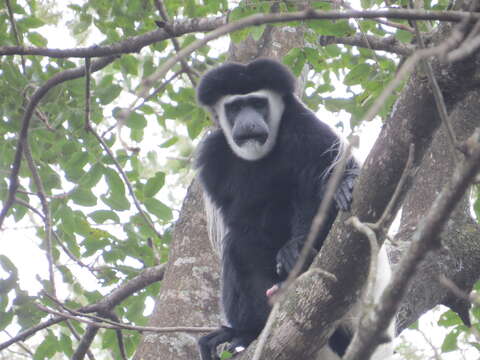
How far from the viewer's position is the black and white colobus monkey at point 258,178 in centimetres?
275

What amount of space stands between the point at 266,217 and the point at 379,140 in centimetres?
132

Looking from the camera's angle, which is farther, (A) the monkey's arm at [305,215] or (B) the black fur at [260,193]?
(B) the black fur at [260,193]

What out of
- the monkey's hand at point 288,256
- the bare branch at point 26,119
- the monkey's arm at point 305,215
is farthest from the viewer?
the bare branch at point 26,119

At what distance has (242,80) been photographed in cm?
331

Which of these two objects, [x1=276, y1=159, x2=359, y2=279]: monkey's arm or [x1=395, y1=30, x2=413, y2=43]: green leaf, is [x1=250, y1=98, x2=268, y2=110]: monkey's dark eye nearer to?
[x1=276, y1=159, x2=359, y2=279]: monkey's arm

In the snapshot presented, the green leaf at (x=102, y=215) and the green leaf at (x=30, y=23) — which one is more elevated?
the green leaf at (x=30, y=23)

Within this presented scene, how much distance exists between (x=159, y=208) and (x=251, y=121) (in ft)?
2.14

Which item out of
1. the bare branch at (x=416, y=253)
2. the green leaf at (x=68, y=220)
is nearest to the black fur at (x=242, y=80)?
the green leaf at (x=68, y=220)

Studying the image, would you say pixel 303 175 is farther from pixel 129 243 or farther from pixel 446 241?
pixel 129 243

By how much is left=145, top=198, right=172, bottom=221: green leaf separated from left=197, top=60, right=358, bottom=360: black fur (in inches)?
9.5

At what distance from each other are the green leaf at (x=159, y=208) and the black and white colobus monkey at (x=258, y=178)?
0.24 metres

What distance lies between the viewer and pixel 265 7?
2.66 meters

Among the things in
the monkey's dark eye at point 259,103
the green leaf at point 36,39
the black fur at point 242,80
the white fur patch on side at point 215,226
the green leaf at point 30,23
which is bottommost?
the white fur patch on side at point 215,226

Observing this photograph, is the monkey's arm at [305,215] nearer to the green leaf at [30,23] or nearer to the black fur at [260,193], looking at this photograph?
the black fur at [260,193]
